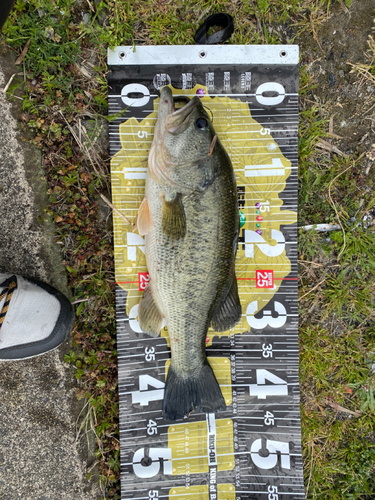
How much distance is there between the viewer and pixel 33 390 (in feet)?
9.95

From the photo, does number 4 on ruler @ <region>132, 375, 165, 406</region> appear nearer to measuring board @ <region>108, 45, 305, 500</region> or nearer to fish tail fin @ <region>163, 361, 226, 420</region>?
measuring board @ <region>108, 45, 305, 500</region>

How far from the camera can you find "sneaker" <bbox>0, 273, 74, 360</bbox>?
285cm

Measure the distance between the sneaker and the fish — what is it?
758mm

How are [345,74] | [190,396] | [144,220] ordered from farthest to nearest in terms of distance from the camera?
[345,74] < [190,396] < [144,220]

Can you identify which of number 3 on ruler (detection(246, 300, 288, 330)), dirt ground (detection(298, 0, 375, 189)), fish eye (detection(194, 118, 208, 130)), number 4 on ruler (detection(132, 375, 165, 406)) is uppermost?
dirt ground (detection(298, 0, 375, 189))

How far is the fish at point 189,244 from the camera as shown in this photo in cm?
244

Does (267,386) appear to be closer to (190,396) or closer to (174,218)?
(190,396)

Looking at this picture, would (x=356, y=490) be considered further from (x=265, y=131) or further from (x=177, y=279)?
(x=265, y=131)

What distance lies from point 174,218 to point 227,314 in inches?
38.7

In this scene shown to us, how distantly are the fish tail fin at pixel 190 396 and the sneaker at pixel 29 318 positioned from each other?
1127 mm

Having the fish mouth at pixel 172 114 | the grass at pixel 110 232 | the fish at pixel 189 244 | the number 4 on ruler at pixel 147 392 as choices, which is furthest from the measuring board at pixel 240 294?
the fish mouth at pixel 172 114

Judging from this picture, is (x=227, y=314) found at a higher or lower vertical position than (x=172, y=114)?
lower

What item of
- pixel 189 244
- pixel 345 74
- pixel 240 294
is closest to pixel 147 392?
pixel 240 294

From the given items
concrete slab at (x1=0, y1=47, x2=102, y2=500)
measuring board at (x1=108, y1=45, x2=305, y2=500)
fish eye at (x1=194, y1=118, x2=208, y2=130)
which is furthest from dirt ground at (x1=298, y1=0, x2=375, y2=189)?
concrete slab at (x1=0, y1=47, x2=102, y2=500)
